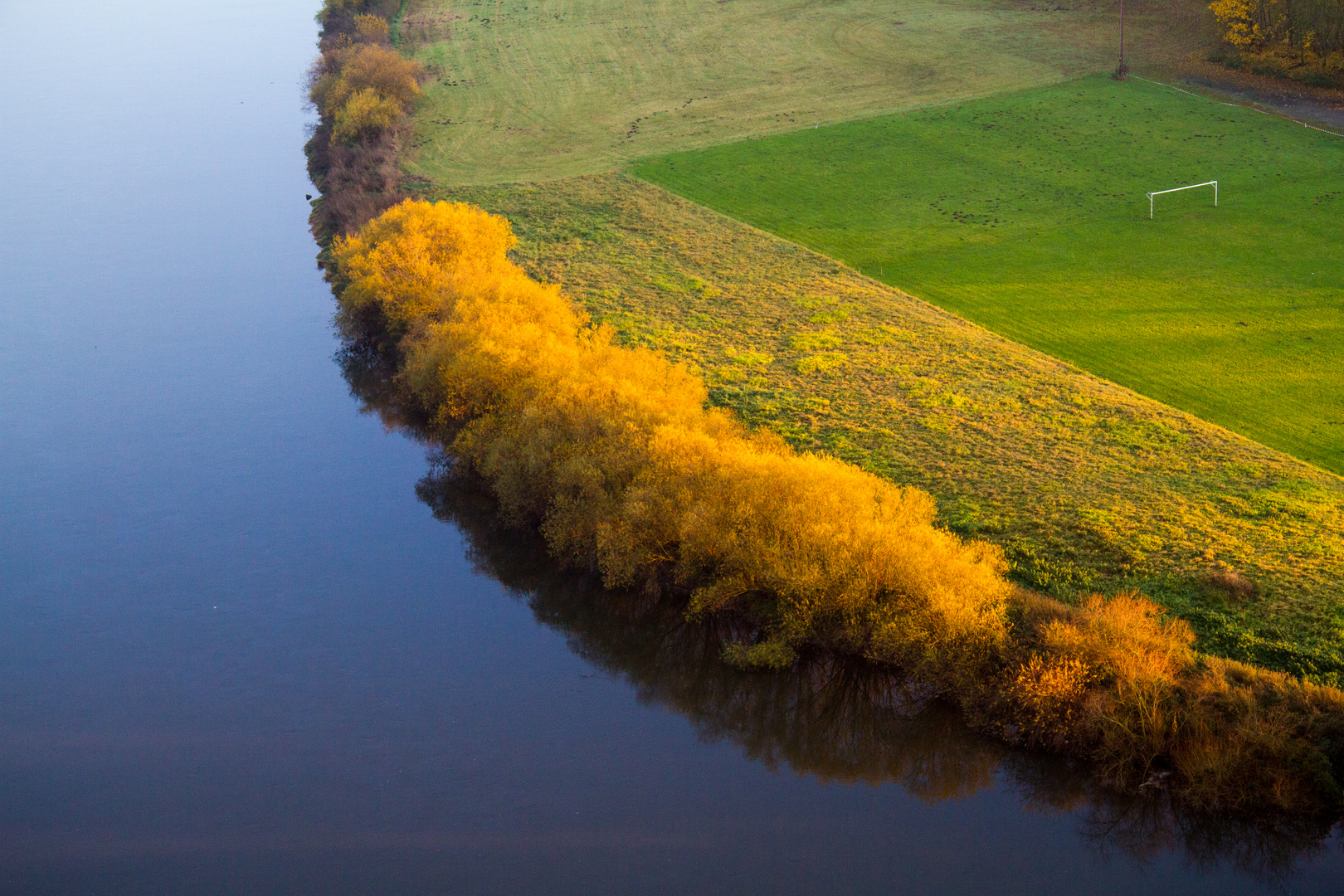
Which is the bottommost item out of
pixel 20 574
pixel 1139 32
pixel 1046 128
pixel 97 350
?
pixel 20 574

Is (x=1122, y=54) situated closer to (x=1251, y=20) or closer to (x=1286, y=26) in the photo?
(x=1251, y=20)

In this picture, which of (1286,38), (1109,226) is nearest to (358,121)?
(1109,226)

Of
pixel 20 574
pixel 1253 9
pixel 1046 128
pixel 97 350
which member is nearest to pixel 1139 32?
pixel 1253 9

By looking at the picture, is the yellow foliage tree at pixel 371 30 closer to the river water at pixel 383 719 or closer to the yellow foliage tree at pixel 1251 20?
the river water at pixel 383 719

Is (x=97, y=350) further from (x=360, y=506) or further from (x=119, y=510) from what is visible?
(x=360, y=506)

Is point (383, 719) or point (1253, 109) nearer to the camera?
point (383, 719)

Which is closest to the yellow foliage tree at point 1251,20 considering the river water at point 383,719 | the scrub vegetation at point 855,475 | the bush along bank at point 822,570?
the scrub vegetation at point 855,475

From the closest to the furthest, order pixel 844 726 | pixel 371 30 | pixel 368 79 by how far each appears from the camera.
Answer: pixel 844 726
pixel 368 79
pixel 371 30
